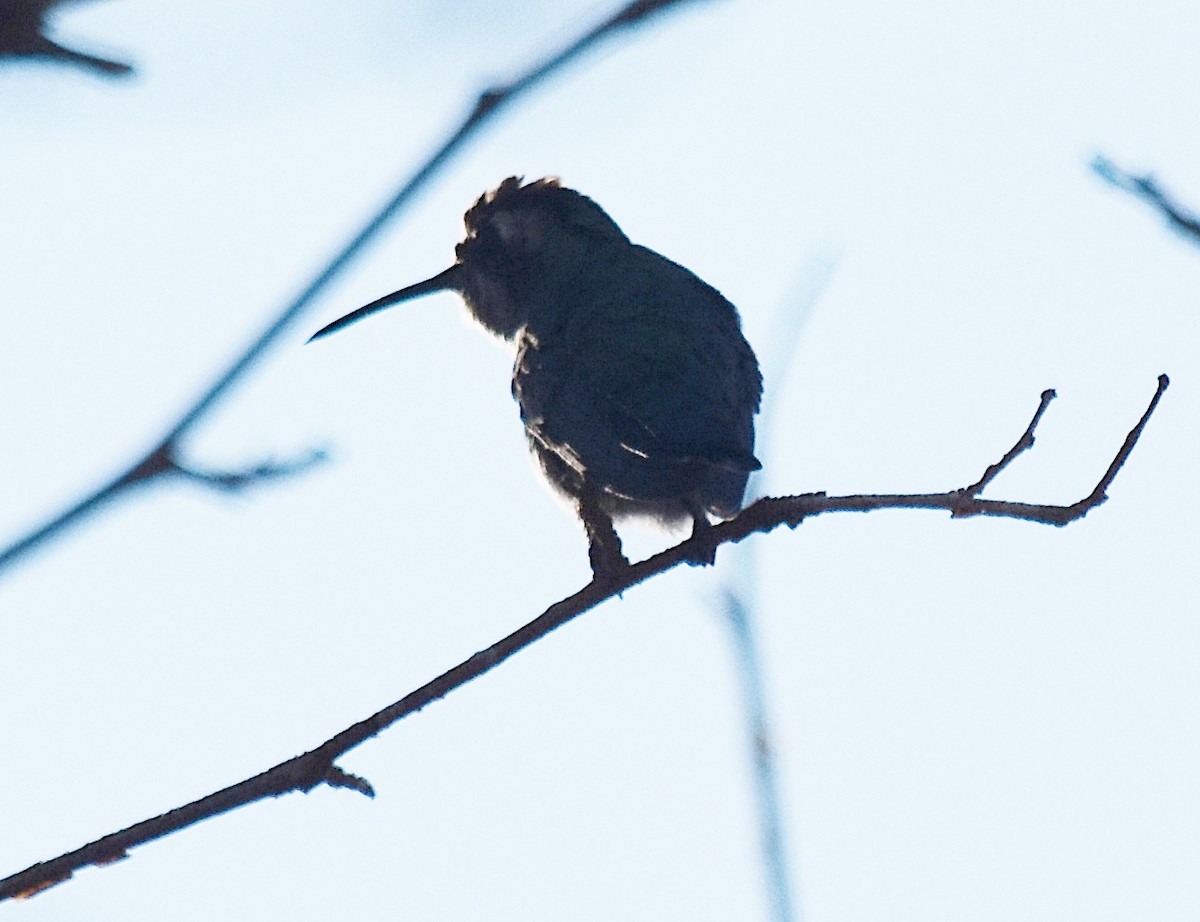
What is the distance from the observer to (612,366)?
5188 millimetres

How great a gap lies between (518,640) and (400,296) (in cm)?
421

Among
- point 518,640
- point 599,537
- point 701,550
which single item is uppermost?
point 599,537

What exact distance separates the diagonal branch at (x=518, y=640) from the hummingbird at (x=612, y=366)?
0.19 m

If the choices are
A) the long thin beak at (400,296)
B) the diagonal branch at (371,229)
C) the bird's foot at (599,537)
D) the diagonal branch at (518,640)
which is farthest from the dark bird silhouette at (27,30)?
the long thin beak at (400,296)

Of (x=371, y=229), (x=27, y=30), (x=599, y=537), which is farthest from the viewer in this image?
(x=599, y=537)

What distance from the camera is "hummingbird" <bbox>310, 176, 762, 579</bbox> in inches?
187

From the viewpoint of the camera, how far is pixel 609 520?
5441 mm

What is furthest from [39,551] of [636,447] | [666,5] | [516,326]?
[516,326]

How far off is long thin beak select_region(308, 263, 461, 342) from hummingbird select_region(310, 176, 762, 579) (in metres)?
0.11

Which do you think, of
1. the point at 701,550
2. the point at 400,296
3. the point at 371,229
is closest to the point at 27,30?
the point at 371,229

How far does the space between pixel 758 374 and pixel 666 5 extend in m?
3.48

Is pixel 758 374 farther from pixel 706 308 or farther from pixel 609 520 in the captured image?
pixel 609 520

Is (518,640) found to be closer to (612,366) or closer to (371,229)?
(371,229)

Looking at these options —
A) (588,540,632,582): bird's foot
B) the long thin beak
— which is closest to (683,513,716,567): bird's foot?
(588,540,632,582): bird's foot
